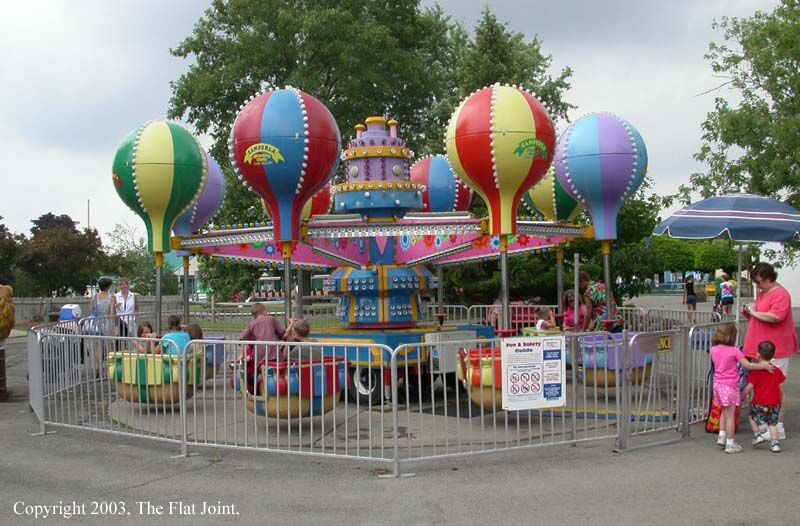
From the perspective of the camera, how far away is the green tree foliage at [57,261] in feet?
118

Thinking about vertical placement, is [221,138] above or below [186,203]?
above

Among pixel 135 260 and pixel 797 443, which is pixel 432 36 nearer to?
pixel 135 260

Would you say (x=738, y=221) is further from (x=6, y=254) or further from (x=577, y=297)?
(x=6, y=254)

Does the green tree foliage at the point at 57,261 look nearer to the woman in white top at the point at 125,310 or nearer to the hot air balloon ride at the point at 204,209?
the woman in white top at the point at 125,310

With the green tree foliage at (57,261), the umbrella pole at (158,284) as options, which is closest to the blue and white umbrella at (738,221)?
the umbrella pole at (158,284)

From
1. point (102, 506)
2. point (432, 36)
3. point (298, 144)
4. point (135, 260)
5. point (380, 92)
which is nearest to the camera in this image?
point (102, 506)

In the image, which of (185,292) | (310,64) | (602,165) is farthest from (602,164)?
(310,64)

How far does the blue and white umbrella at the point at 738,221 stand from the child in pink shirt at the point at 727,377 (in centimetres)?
230

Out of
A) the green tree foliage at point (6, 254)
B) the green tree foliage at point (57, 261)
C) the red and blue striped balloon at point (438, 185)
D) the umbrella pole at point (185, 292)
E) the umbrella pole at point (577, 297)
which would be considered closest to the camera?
the umbrella pole at point (577, 297)

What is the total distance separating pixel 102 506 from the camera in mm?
6289

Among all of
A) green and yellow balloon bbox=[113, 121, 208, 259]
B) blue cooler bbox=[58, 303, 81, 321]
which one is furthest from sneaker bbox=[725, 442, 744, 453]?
blue cooler bbox=[58, 303, 81, 321]

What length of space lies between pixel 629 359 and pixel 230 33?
84.3 ft

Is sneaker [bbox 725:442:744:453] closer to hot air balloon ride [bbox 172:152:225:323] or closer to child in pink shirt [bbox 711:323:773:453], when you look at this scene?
child in pink shirt [bbox 711:323:773:453]

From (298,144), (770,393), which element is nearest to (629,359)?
(770,393)
